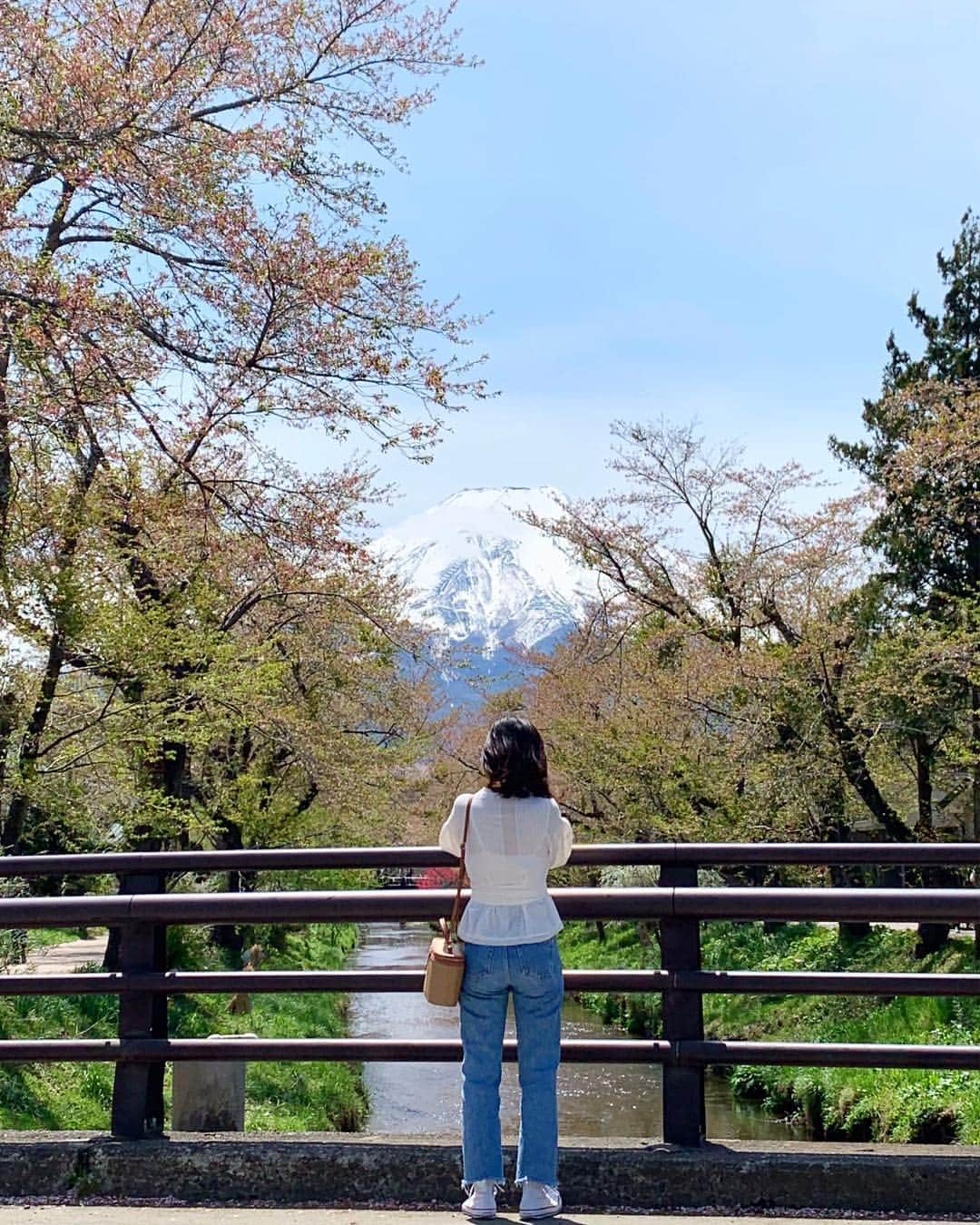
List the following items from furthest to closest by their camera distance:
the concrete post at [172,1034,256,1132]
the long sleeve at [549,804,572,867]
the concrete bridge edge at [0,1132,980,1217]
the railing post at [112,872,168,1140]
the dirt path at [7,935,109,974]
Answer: the dirt path at [7,935,109,974]
the concrete post at [172,1034,256,1132]
the railing post at [112,872,168,1140]
the concrete bridge edge at [0,1132,980,1217]
the long sleeve at [549,804,572,867]

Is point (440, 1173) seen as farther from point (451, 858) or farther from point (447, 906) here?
point (451, 858)

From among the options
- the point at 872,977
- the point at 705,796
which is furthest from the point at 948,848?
the point at 705,796

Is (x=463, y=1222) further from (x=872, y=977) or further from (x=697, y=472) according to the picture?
(x=697, y=472)

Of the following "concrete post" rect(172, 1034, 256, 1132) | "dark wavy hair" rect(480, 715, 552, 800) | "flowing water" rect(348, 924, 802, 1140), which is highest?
"dark wavy hair" rect(480, 715, 552, 800)

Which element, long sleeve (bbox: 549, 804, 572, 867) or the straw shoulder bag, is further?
long sleeve (bbox: 549, 804, 572, 867)

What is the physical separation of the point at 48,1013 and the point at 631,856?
465 inches

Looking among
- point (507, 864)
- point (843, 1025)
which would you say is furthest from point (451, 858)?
point (843, 1025)

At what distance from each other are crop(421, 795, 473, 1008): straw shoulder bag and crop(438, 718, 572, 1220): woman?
0.03 metres

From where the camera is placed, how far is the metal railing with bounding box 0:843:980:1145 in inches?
190

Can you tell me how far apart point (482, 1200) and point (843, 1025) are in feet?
47.9

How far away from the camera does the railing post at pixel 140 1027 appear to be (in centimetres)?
505

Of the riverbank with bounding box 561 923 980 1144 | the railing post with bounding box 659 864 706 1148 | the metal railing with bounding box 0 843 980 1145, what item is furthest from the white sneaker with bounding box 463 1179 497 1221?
the riverbank with bounding box 561 923 980 1144

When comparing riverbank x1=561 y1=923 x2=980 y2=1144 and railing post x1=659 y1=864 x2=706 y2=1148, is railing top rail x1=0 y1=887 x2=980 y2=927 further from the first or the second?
riverbank x1=561 y1=923 x2=980 y2=1144

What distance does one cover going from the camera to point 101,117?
32.2 ft
